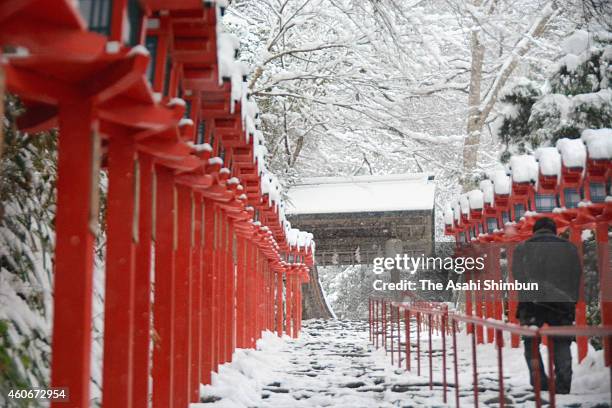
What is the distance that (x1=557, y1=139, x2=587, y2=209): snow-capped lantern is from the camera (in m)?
8.34

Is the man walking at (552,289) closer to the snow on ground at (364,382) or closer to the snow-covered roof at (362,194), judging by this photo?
the snow on ground at (364,382)

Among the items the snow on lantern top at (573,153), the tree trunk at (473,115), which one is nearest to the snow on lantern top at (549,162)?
the snow on lantern top at (573,153)

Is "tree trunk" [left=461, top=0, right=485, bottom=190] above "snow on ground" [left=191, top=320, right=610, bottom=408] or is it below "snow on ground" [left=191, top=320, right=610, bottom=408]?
above

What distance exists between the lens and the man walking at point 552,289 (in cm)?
684

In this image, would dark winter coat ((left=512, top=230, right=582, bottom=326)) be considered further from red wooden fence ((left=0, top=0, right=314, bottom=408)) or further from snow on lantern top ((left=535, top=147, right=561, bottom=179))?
red wooden fence ((left=0, top=0, right=314, bottom=408))

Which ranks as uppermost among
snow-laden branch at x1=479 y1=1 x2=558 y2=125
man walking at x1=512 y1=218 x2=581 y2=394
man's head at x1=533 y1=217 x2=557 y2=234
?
snow-laden branch at x1=479 y1=1 x2=558 y2=125

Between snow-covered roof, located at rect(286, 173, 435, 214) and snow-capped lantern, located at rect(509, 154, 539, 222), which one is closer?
snow-capped lantern, located at rect(509, 154, 539, 222)

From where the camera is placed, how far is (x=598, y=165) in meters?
7.89

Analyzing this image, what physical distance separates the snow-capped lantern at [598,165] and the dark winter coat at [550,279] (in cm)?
114

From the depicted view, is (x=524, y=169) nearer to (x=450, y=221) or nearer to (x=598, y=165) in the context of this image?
(x=598, y=165)

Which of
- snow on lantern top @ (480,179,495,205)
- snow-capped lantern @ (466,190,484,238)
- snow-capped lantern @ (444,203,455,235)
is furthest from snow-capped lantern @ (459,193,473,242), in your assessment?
snow on lantern top @ (480,179,495,205)

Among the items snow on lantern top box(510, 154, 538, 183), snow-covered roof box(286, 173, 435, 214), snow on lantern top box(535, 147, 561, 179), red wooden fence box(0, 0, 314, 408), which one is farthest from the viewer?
snow-covered roof box(286, 173, 435, 214)

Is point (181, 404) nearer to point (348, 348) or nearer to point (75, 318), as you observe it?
point (75, 318)

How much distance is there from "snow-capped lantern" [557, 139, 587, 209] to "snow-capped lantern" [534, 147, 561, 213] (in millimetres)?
202
